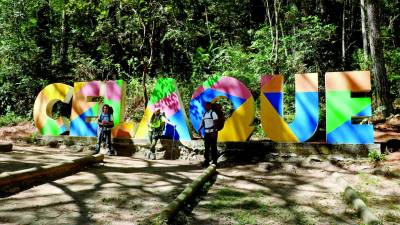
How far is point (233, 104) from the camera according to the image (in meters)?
11.4

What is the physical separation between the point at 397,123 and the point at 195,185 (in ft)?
26.0

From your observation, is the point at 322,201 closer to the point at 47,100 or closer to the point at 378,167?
the point at 378,167

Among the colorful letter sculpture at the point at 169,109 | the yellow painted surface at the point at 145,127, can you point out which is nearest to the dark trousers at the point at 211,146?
the colorful letter sculpture at the point at 169,109

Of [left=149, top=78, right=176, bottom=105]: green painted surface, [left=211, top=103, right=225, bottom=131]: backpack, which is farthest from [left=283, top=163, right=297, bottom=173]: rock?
[left=149, top=78, right=176, bottom=105]: green painted surface

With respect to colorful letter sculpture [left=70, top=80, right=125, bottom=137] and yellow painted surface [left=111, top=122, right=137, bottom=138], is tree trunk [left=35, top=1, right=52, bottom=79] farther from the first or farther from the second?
yellow painted surface [left=111, top=122, right=137, bottom=138]

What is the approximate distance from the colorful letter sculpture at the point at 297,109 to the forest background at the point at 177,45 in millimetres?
3713

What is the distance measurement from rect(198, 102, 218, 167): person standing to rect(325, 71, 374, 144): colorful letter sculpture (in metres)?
3.13

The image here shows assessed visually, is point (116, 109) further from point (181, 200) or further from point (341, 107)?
point (181, 200)

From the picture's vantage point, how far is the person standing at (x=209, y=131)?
10.6 m

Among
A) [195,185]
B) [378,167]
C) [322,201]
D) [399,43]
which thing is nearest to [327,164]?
[378,167]

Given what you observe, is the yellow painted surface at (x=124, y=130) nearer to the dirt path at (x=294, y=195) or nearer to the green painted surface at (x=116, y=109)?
the green painted surface at (x=116, y=109)

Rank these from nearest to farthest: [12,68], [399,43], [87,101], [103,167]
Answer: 1. [103,167]
2. [87,101]
3. [12,68]
4. [399,43]

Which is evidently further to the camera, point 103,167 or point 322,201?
point 103,167

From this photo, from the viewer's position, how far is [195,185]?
24.1 feet
